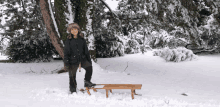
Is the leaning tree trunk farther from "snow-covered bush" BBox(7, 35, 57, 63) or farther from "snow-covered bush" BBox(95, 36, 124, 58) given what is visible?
"snow-covered bush" BBox(95, 36, 124, 58)

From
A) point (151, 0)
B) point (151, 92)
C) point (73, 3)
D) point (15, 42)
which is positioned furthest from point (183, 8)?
point (15, 42)

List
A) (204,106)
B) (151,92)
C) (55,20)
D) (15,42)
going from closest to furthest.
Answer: (204,106), (151,92), (55,20), (15,42)

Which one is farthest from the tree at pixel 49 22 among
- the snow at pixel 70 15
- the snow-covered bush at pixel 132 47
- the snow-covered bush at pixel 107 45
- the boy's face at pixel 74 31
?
the snow-covered bush at pixel 132 47

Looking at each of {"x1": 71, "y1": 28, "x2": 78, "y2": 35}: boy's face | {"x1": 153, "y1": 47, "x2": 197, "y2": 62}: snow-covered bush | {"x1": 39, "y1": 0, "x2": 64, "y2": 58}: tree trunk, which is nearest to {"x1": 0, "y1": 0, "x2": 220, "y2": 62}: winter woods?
{"x1": 39, "y1": 0, "x2": 64, "y2": 58}: tree trunk

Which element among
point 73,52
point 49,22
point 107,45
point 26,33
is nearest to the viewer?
point 73,52

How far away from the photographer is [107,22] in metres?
10.1

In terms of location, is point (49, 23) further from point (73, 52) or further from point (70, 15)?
point (73, 52)

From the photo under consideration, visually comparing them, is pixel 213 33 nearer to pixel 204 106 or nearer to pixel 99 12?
pixel 99 12

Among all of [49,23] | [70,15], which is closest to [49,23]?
[49,23]

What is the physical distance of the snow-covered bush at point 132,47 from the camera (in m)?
13.9

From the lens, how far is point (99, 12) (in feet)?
31.7

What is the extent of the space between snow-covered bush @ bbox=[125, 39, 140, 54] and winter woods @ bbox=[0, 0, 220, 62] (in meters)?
0.08

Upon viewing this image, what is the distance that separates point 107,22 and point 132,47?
5257 millimetres

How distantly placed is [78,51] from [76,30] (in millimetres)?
476
